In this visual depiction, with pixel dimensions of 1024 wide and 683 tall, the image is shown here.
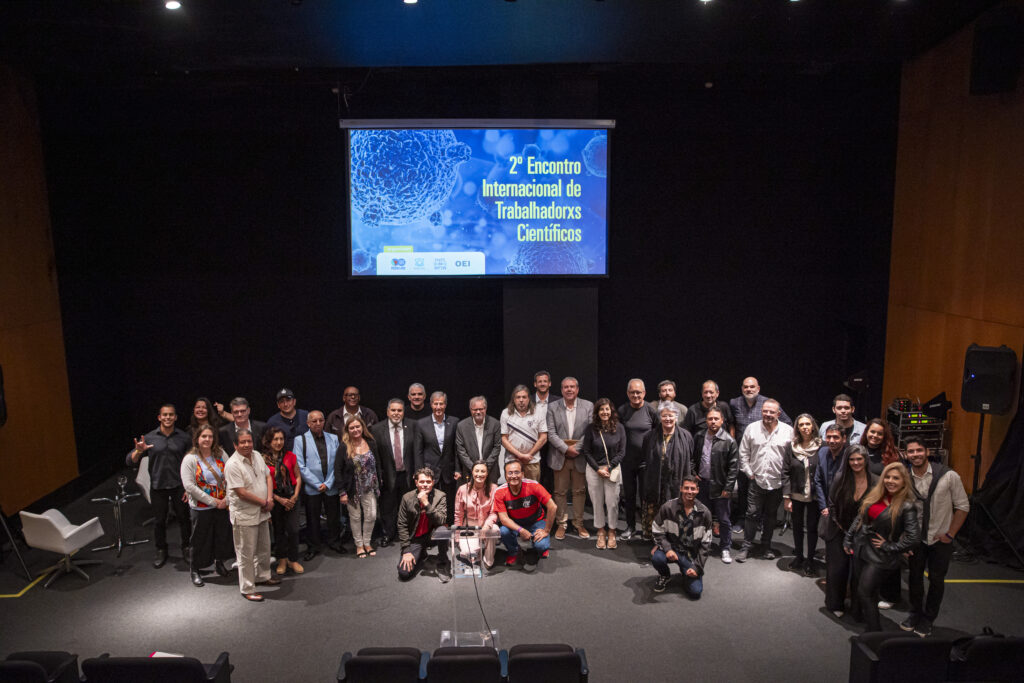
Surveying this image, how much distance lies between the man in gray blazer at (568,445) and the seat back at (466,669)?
10.2 ft

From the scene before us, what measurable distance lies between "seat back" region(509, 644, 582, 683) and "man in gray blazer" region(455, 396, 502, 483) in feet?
9.49

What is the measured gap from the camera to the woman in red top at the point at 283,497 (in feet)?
20.1

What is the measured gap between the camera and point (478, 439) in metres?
6.73

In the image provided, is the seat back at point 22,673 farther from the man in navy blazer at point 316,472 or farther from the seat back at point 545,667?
the man in navy blazer at point 316,472

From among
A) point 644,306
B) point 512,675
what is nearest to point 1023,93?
point 644,306

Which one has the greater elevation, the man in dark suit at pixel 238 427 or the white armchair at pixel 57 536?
the man in dark suit at pixel 238 427

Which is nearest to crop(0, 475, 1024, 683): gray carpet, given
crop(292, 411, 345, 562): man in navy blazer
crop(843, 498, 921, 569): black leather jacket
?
crop(292, 411, 345, 562): man in navy blazer

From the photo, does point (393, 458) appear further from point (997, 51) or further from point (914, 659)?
point (997, 51)

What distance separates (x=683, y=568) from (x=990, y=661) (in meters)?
2.25

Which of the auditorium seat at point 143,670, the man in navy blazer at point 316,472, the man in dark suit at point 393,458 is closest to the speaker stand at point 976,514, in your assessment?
the man in dark suit at point 393,458

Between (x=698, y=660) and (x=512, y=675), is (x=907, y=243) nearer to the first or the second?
(x=698, y=660)

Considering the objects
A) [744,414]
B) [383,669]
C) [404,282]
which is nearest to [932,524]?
[744,414]

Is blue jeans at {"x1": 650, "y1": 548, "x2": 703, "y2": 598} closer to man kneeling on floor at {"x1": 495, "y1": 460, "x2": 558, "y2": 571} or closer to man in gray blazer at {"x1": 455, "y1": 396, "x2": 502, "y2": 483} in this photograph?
man kneeling on floor at {"x1": 495, "y1": 460, "x2": 558, "y2": 571}

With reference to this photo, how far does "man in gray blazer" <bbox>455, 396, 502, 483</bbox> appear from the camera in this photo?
6.70 metres
